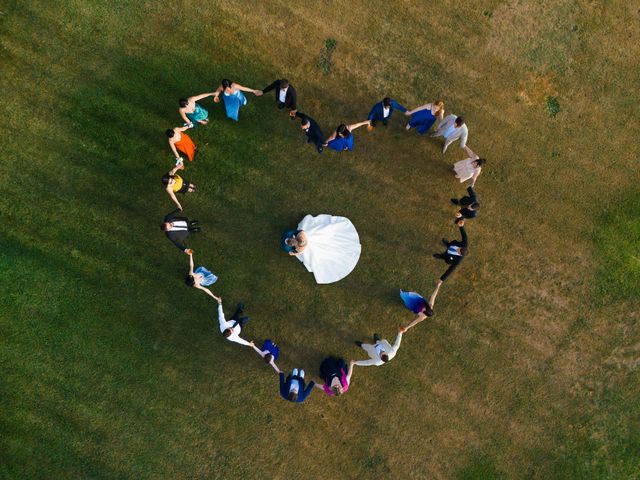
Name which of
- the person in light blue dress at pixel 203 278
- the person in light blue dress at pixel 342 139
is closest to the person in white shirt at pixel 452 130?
the person in light blue dress at pixel 342 139

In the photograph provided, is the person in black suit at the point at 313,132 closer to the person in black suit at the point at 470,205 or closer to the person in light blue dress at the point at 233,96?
the person in light blue dress at the point at 233,96

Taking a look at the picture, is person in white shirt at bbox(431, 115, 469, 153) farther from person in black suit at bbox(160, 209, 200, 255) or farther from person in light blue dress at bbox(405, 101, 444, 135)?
person in black suit at bbox(160, 209, 200, 255)

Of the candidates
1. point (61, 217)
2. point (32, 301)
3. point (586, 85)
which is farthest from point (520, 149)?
point (32, 301)

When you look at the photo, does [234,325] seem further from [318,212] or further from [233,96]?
[233,96]

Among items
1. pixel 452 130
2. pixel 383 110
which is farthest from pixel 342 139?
pixel 452 130

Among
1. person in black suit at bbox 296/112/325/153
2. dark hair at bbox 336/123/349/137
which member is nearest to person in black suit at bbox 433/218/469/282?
dark hair at bbox 336/123/349/137
